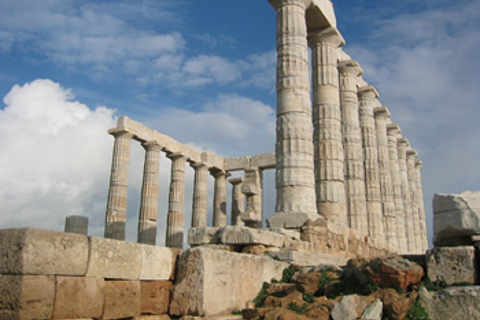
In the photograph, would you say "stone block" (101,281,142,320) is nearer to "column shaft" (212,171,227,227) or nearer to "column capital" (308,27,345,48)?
"column capital" (308,27,345,48)

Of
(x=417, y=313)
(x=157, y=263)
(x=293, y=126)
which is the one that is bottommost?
(x=417, y=313)

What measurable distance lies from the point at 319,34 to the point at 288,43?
3714mm

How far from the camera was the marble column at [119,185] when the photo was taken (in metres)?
24.1

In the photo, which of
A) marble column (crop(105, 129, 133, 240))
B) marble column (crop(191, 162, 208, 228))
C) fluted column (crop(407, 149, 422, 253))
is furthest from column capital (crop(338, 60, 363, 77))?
fluted column (crop(407, 149, 422, 253))

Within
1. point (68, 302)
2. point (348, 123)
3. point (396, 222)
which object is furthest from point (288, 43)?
point (396, 222)

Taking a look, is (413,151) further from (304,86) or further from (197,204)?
(304,86)

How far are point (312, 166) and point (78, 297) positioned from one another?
431 inches

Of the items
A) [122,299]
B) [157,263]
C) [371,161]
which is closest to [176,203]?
[371,161]

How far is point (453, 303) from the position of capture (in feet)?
21.2

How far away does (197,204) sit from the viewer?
30625 millimetres

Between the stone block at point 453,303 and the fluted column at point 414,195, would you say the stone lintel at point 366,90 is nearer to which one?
the fluted column at point 414,195

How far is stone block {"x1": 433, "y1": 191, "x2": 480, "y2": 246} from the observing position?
7352mm

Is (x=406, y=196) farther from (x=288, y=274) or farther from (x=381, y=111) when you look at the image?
(x=288, y=274)

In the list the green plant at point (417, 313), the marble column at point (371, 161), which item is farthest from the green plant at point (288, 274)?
the marble column at point (371, 161)
